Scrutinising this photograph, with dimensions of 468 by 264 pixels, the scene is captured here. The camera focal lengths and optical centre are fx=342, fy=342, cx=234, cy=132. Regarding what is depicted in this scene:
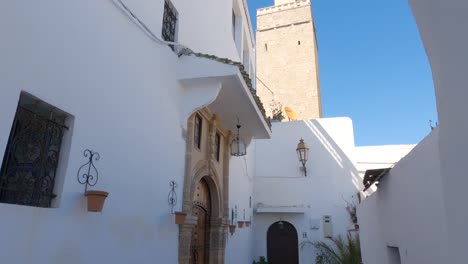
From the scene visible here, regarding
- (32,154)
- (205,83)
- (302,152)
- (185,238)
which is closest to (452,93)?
(32,154)

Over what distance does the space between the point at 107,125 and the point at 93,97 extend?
30 cm

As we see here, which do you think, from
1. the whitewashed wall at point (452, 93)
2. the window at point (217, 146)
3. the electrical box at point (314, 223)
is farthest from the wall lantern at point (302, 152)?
the whitewashed wall at point (452, 93)

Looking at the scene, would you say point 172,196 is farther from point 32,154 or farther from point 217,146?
point 217,146

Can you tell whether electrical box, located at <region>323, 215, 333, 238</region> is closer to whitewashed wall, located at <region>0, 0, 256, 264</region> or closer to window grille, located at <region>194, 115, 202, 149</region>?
window grille, located at <region>194, 115, 202, 149</region>

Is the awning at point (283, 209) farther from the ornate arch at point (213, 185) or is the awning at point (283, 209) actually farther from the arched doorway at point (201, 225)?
the arched doorway at point (201, 225)

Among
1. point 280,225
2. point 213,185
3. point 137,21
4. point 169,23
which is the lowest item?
point 280,225

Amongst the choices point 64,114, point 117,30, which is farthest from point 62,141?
point 117,30

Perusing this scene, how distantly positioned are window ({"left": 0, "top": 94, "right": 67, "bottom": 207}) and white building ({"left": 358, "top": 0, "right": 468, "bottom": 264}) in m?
2.57

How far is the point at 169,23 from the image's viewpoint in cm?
505

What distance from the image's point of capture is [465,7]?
1.28m

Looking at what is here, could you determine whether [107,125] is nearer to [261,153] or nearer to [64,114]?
[64,114]

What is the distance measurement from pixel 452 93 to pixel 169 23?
430cm

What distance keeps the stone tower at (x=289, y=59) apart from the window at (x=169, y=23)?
44.4 feet

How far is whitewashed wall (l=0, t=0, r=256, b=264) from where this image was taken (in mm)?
2303
